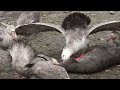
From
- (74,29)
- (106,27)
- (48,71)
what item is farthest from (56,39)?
(48,71)

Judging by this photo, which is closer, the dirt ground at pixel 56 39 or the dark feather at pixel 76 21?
the dirt ground at pixel 56 39

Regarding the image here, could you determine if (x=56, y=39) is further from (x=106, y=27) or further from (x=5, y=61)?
(x=5, y=61)

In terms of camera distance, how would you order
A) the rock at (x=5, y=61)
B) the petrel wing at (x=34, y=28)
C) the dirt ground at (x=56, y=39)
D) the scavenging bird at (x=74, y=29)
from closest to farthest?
1. the dirt ground at (x=56, y=39)
2. the rock at (x=5, y=61)
3. the scavenging bird at (x=74, y=29)
4. the petrel wing at (x=34, y=28)

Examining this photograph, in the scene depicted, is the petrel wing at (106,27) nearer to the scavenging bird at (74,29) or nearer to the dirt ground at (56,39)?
the scavenging bird at (74,29)

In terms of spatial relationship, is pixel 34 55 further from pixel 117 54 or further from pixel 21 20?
pixel 21 20

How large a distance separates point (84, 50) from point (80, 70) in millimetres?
481

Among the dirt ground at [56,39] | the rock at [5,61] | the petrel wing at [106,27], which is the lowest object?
the rock at [5,61]

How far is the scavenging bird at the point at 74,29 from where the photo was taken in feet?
20.0

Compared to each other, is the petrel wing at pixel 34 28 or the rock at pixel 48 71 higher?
the petrel wing at pixel 34 28

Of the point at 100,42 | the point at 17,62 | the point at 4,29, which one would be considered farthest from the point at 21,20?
the point at 17,62

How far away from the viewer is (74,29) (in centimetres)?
629

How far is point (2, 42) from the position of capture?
650 centimetres

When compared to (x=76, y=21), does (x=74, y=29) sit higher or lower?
lower

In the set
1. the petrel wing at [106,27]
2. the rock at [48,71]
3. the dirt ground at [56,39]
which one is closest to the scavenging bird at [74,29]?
the petrel wing at [106,27]
